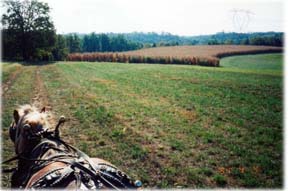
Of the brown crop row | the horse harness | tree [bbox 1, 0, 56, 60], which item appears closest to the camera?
the horse harness

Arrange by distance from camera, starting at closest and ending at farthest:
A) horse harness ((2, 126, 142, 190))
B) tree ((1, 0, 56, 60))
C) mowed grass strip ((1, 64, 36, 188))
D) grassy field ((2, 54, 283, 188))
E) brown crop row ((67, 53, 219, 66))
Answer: horse harness ((2, 126, 142, 190)) < grassy field ((2, 54, 283, 188)) < mowed grass strip ((1, 64, 36, 188)) < tree ((1, 0, 56, 60)) < brown crop row ((67, 53, 219, 66))

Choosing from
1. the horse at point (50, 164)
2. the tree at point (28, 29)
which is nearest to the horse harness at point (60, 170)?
the horse at point (50, 164)

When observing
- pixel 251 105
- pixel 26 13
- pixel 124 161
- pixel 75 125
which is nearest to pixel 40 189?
pixel 124 161

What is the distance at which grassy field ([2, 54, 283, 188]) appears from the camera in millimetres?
6875

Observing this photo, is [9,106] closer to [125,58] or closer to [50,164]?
[50,164]

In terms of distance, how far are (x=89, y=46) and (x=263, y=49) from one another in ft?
208

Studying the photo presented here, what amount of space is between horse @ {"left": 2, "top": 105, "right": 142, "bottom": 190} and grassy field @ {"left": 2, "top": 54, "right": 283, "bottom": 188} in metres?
2.89

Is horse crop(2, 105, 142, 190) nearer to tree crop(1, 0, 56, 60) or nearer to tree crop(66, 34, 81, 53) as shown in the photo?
tree crop(1, 0, 56, 60)

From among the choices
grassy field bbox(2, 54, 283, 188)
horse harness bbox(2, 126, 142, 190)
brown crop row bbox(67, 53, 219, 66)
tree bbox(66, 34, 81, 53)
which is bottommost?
grassy field bbox(2, 54, 283, 188)

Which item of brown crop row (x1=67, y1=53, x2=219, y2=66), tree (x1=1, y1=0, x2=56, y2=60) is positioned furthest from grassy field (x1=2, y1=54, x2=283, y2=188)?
brown crop row (x1=67, y1=53, x2=219, y2=66)

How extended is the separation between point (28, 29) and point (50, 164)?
146 feet

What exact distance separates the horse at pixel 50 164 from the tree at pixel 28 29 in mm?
41680

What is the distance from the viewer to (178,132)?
10148mm

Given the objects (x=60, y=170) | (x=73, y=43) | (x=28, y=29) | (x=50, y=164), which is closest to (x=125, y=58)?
(x=28, y=29)
